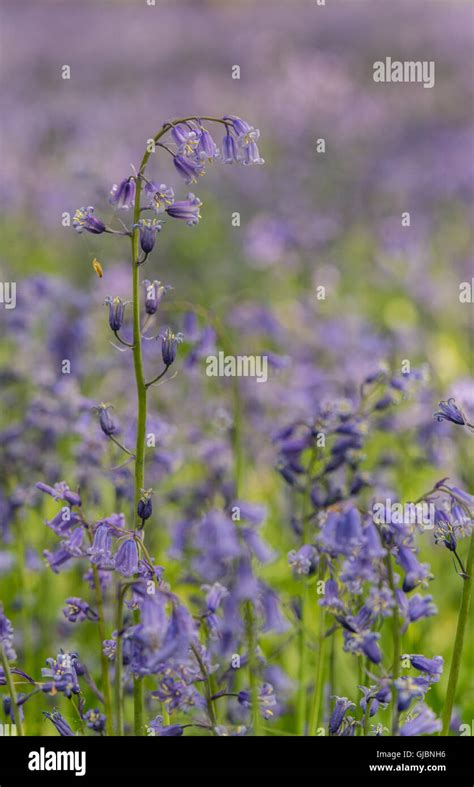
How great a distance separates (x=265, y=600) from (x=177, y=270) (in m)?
5.80

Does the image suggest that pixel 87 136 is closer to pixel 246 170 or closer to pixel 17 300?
pixel 246 170

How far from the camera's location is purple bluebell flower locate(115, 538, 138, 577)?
2.27 meters

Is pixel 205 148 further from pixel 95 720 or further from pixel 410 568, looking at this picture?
pixel 95 720

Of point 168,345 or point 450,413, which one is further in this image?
point 450,413

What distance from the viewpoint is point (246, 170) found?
33.8ft

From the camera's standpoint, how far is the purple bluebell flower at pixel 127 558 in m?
2.27

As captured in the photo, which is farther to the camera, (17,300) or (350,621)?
(17,300)

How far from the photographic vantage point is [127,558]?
2.27 meters

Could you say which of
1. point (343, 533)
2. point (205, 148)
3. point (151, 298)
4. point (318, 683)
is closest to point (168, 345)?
point (151, 298)

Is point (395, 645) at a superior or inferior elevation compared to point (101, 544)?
inferior

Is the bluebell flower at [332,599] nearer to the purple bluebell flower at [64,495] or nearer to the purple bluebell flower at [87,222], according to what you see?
the purple bluebell flower at [64,495]

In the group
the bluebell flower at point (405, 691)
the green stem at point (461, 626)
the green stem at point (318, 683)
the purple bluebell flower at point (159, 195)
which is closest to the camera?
the bluebell flower at point (405, 691)

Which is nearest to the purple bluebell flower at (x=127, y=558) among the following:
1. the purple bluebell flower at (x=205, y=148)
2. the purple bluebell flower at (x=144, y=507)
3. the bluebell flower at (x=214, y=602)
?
the purple bluebell flower at (x=144, y=507)
